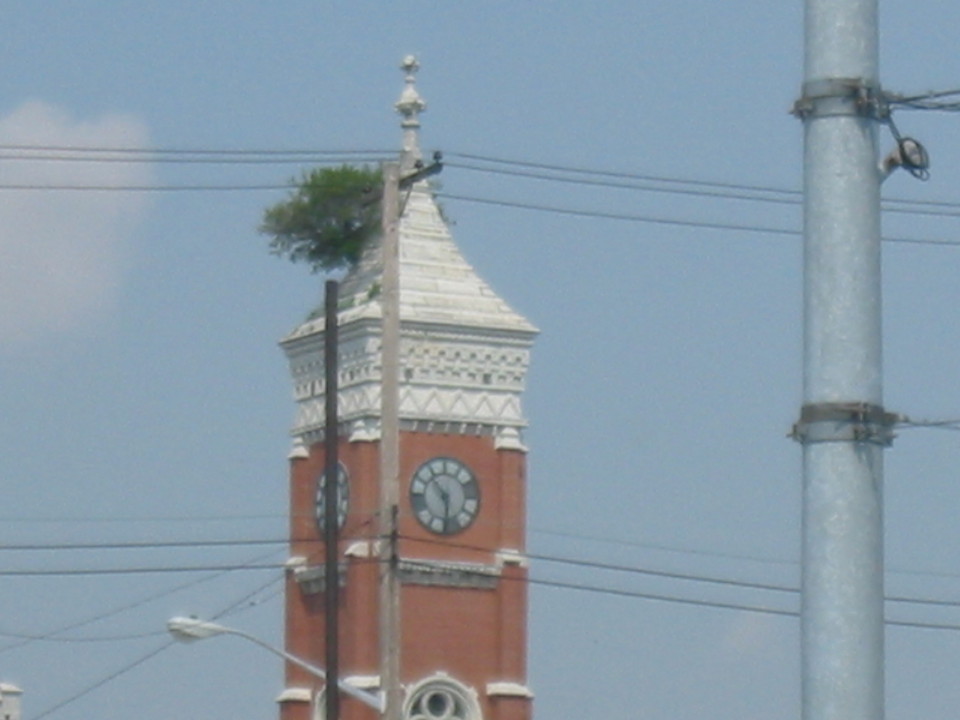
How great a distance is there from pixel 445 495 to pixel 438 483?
0.33 m

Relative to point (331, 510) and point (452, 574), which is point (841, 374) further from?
point (452, 574)

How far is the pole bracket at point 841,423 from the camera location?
28.4ft

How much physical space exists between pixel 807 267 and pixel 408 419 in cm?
5809

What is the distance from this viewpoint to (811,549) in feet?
28.1

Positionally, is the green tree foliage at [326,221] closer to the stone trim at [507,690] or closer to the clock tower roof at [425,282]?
the clock tower roof at [425,282]

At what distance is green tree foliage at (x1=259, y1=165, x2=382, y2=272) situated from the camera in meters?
63.0

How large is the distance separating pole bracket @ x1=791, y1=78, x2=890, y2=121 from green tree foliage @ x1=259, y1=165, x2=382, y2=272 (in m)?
53.2

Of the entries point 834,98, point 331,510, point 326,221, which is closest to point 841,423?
point 834,98

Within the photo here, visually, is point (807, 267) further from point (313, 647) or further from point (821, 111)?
point (313, 647)

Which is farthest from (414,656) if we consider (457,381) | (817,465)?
(817,465)

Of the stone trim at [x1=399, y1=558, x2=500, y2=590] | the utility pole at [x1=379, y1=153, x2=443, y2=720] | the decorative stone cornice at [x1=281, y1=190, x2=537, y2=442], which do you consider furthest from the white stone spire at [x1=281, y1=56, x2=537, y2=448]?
the utility pole at [x1=379, y1=153, x2=443, y2=720]

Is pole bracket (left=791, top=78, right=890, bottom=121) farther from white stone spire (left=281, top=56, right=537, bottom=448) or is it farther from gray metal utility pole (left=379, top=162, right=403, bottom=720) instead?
white stone spire (left=281, top=56, right=537, bottom=448)

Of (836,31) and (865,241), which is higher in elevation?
(836,31)

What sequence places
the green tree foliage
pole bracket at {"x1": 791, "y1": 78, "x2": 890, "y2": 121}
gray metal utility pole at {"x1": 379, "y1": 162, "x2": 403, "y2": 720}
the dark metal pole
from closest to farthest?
pole bracket at {"x1": 791, "y1": 78, "x2": 890, "y2": 121}
gray metal utility pole at {"x1": 379, "y1": 162, "x2": 403, "y2": 720}
the dark metal pole
the green tree foliage
